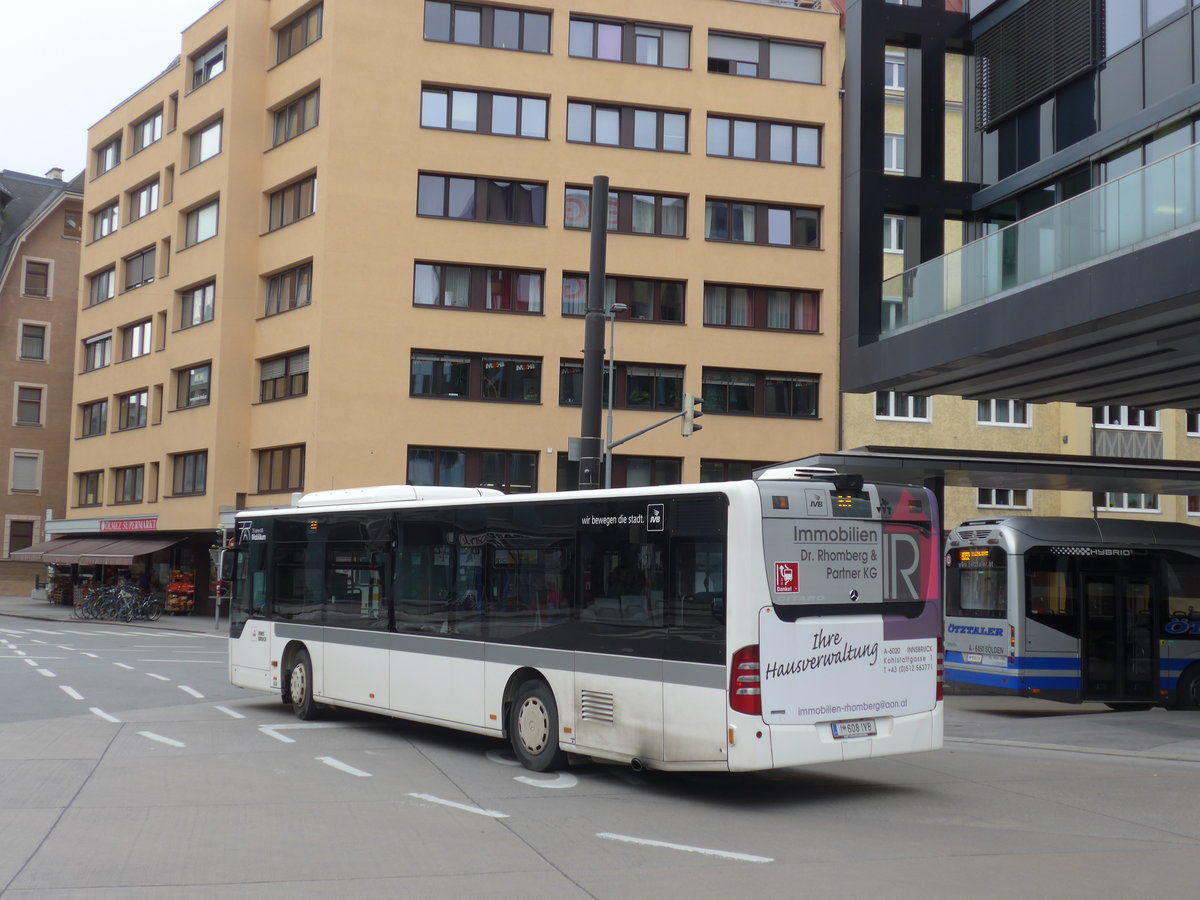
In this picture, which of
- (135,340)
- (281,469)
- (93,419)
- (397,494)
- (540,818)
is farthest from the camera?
(93,419)

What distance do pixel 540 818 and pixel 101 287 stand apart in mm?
55683

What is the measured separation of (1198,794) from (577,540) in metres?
5.80

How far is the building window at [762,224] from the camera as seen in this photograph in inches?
1822

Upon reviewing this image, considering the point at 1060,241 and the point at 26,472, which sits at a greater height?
the point at 1060,241

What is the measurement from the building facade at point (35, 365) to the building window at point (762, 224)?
4092 centimetres

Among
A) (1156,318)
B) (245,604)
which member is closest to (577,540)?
(245,604)

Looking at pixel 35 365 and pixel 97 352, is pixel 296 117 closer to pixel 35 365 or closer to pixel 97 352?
pixel 97 352

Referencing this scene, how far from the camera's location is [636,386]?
4516cm

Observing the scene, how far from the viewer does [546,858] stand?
8281 mm

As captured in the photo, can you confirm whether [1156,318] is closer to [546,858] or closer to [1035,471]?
[1035,471]

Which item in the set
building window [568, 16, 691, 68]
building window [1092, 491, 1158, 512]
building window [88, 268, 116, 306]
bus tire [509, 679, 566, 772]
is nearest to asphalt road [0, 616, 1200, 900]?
bus tire [509, 679, 566, 772]

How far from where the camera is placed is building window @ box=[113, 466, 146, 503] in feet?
176

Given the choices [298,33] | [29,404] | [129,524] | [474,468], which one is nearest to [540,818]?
[474,468]

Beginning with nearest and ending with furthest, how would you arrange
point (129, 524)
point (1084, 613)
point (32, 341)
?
point (1084, 613), point (129, 524), point (32, 341)
